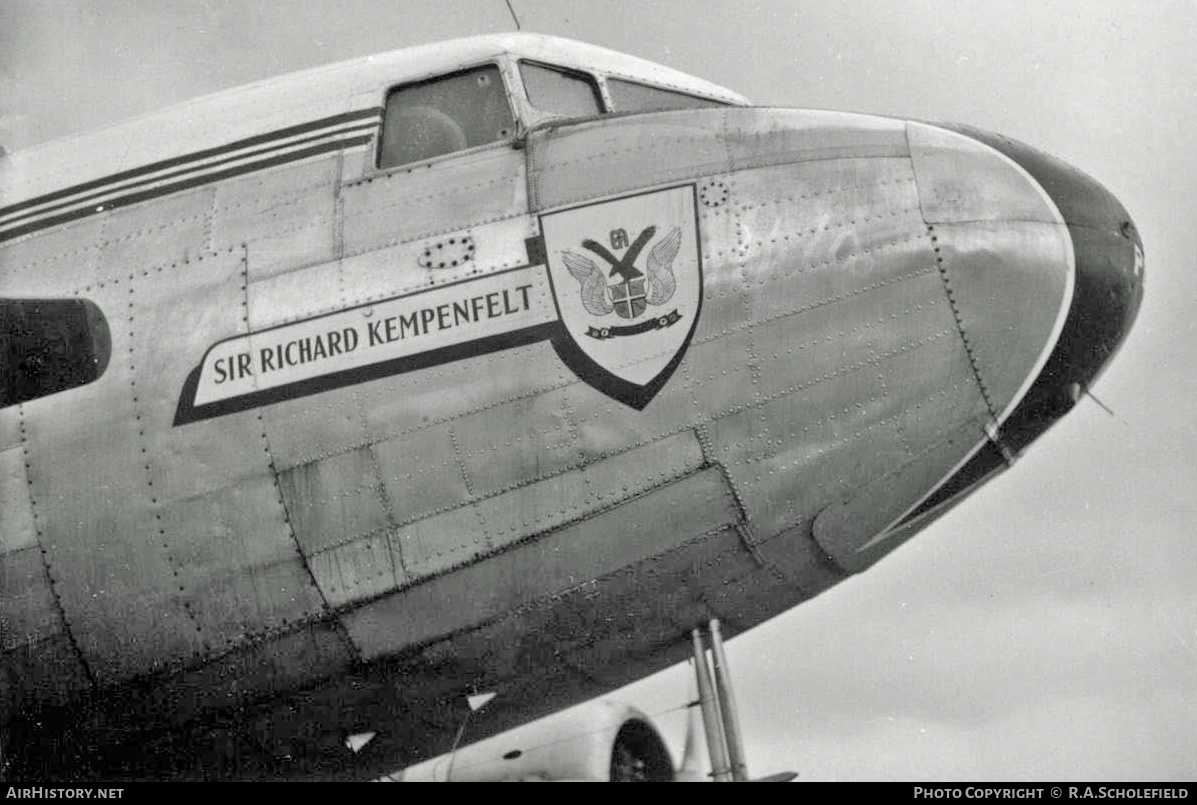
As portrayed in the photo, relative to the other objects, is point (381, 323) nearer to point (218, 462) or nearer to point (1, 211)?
point (218, 462)

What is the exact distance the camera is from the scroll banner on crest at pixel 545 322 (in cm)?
691

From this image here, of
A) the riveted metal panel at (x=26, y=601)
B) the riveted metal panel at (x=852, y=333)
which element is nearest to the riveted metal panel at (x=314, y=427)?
the riveted metal panel at (x=26, y=601)

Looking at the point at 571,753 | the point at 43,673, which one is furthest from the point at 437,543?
the point at 43,673

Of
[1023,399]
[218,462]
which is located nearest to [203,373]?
[218,462]

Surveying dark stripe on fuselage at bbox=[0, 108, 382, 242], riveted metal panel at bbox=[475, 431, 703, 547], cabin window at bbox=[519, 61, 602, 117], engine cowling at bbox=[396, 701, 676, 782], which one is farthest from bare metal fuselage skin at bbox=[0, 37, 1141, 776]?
engine cowling at bbox=[396, 701, 676, 782]

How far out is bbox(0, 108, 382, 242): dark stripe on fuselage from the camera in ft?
26.1

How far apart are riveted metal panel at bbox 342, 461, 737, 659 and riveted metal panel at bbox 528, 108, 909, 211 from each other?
5.41ft

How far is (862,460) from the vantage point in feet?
22.6

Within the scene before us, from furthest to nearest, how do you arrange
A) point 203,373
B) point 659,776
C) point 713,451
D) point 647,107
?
point 659,776
point 647,107
point 203,373
point 713,451

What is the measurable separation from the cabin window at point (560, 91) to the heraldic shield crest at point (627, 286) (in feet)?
3.45

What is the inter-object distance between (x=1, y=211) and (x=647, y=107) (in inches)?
158

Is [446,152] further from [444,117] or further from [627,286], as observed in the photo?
[627,286]

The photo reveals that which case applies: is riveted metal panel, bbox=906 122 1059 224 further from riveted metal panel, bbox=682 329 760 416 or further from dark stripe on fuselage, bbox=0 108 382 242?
dark stripe on fuselage, bbox=0 108 382 242

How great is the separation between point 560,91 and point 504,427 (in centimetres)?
229
